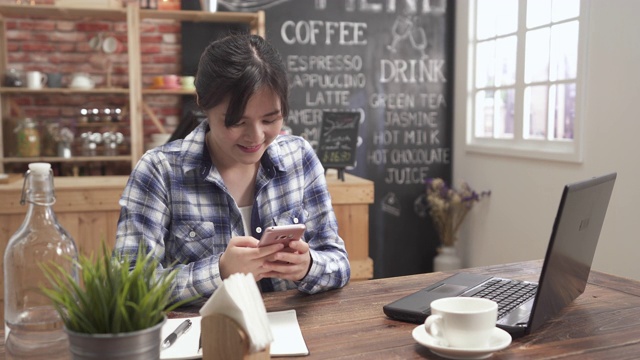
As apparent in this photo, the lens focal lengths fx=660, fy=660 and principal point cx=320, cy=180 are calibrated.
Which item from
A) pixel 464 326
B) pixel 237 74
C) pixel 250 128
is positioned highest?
pixel 237 74

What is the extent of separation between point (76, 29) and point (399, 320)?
386 cm

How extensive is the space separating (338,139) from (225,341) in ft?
9.38

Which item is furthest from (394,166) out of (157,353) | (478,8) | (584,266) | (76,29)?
(157,353)

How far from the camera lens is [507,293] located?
5.19ft

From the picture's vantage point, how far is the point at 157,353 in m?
0.97

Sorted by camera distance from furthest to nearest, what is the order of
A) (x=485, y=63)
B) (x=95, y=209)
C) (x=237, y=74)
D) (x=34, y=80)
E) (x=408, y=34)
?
(x=408, y=34) < (x=485, y=63) < (x=34, y=80) < (x=95, y=209) < (x=237, y=74)

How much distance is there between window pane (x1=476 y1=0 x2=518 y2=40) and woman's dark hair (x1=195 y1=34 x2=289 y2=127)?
3.04m

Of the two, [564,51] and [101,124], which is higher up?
[564,51]

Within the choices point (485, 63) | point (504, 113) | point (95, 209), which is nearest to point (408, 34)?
point (485, 63)

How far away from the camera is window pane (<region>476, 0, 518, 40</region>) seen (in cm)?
442

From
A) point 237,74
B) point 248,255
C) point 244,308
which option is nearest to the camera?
point 244,308

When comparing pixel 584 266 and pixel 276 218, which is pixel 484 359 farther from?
pixel 276 218

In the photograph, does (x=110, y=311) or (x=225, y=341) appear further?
(x=225, y=341)

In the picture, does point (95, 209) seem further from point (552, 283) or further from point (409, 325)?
point (552, 283)
